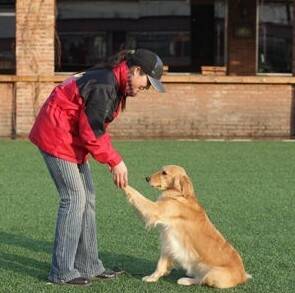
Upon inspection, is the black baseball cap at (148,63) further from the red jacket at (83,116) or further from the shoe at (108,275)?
the shoe at (108,275)

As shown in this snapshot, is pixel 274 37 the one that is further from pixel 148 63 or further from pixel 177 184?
pixel 148 63

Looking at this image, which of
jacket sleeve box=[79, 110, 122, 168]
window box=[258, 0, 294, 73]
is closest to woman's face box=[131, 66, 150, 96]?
jacket sleeve box=[79, 110, 122, 168]

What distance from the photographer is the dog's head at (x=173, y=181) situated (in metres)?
6.51

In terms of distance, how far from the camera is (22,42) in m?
18.1

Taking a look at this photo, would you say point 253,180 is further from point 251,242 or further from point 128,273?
point 128,273

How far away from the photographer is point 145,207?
634cm

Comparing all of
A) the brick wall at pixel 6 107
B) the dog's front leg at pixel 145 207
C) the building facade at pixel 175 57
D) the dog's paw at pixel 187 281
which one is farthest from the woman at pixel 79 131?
the brick wall at pixel 6 107

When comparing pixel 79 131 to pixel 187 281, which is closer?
pixel 79 131

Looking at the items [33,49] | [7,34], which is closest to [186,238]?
[33,49]

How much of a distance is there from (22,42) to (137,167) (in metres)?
5.73

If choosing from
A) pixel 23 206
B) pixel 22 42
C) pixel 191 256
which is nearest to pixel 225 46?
pixel 22 42

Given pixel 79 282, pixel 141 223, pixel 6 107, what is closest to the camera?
pixel 79 282

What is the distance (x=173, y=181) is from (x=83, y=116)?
0.96 metres

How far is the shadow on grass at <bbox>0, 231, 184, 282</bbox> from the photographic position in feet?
22.7
